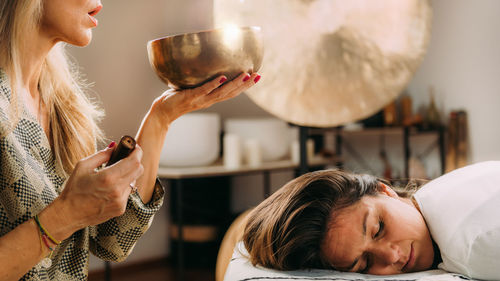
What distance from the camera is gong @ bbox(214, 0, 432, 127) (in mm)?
1776

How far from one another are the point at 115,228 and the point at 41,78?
15.7 inches

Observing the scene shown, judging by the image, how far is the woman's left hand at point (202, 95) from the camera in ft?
2.75

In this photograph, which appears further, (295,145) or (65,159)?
(295,145)

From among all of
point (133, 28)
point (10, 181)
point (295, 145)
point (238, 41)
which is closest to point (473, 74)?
point (295, 145)

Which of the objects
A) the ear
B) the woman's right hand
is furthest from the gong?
the woman's right hand

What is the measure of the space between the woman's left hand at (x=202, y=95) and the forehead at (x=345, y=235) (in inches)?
13.9

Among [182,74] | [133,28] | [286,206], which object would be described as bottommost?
[286,206]

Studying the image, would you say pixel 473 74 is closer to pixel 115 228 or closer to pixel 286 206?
pixel 286 206

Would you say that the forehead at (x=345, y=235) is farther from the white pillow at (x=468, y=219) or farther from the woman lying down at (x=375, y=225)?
the white pillow at (x=468, y=219)

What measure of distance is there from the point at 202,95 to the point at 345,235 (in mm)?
422

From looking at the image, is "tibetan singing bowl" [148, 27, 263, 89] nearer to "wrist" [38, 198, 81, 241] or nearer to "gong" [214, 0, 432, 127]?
"wrist" [38, 198, 81, 241]

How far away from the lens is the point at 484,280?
0.88m

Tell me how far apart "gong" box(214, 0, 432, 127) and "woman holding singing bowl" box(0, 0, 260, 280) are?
757 mm

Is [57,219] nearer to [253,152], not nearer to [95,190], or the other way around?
[95,190]
